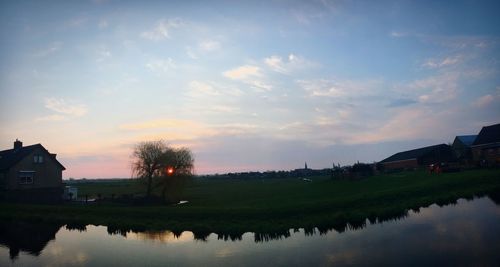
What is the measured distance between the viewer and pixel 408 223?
1192 inches

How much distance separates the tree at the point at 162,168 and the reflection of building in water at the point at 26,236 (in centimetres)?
2542

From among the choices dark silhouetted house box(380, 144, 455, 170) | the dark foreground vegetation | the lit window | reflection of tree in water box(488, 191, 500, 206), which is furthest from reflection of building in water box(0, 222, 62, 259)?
dark silhouetted house box(380, 144, 455, 170)

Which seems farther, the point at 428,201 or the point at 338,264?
the point at 428,201

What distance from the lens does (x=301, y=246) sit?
25844 millimetres

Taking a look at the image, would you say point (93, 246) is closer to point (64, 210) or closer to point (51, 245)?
point (51, 245)

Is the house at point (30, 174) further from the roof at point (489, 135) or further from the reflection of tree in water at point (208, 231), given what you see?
the roof at point (489, 135)

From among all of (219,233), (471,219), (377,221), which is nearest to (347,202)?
(377,221)

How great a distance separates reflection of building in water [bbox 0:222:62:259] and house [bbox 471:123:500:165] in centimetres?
7767

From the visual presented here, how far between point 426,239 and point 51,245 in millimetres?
29434

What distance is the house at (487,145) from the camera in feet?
242

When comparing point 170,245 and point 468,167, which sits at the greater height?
point 468,167

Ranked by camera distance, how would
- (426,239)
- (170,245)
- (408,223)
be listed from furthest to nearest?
1. (408,223)
2. (170,245)
3. (426,239)

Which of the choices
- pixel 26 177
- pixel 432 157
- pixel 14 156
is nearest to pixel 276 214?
pixel 26 177

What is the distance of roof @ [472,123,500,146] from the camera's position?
76.4m
